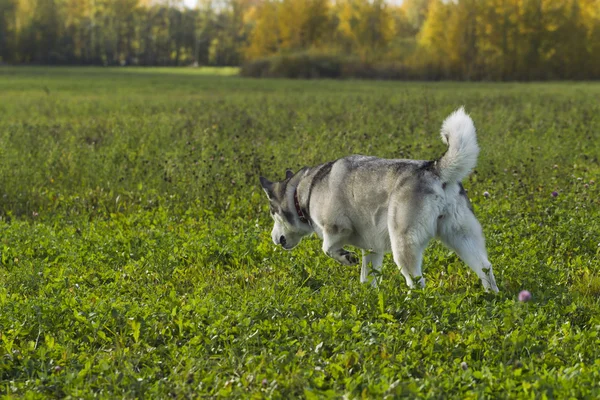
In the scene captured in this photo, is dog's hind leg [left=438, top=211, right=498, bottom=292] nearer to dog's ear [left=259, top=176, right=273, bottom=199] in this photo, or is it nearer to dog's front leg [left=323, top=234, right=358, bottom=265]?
dog's front leg [left=323, top=234, right=358, bottom=265]

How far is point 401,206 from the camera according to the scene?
511 cm

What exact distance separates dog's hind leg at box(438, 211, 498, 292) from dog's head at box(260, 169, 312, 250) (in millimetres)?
1622

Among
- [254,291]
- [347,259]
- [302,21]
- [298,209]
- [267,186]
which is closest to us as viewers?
[254,291]

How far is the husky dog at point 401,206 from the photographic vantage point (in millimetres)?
5039

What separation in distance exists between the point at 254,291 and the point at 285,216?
3.37ft

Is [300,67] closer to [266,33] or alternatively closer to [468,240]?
[266,33]

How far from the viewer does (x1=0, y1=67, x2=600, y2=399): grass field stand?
4129mm

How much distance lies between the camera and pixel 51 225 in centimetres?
837

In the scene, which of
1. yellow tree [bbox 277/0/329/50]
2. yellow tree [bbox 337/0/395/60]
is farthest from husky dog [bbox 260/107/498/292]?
yellow tree [bbox 277/0/329/50]

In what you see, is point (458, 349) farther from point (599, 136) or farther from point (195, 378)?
point (599, 136)

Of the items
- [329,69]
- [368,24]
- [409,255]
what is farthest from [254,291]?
[368,24]

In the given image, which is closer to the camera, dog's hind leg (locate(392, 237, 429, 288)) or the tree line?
dog's hind leg (locate(392, 237, 429, 288))

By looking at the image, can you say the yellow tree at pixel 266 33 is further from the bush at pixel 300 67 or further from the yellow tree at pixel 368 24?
the bush at pixel 300 67

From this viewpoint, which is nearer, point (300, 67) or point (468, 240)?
point (468, 240)
